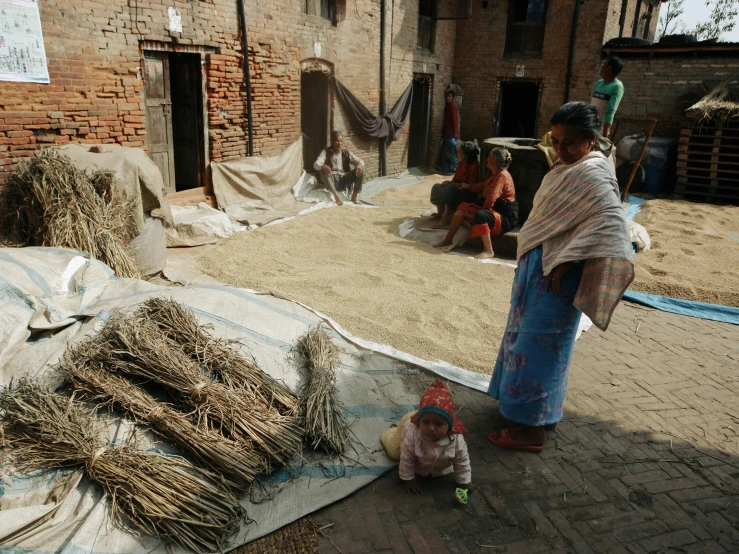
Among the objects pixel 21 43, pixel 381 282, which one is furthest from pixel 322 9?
pixel 381 282

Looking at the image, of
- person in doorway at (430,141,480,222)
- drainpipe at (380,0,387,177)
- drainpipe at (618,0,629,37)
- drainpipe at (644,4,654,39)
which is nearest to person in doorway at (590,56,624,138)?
person in doorway at (430,141,480,222)

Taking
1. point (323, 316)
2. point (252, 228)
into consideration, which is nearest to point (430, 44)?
point (252, 228)

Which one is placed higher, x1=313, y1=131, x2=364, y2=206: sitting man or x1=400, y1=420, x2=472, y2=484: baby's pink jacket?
x1=313, y1=131, x2=364, y2=206: sitting man

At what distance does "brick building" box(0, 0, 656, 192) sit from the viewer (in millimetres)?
6371

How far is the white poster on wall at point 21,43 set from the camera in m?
5.55

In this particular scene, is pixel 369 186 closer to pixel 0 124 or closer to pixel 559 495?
pixel 0 124

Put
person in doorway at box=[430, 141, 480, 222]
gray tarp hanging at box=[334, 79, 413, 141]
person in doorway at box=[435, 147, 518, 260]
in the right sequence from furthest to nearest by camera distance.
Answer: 1. gray tarp hanging at box=[334, 79, 413, 141]
2. person in doorway at box=[430, 141, 480, 222]
3. person in doorway at box=[435, 147, 518, 260]

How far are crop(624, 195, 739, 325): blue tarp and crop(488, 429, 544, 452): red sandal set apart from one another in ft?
10.6

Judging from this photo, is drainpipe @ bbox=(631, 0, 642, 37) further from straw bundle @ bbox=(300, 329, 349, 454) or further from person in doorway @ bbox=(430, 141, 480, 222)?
straw bundle @ bbox=(300, 329, 349, 454)

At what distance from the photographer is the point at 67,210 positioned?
4.95 metres

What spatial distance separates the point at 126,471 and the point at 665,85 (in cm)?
1422

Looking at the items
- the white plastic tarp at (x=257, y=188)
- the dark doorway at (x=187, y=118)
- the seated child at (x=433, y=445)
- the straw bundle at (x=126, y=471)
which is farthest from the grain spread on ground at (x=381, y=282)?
the straw bundle at (x=126, y=471)

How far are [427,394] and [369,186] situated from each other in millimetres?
9521

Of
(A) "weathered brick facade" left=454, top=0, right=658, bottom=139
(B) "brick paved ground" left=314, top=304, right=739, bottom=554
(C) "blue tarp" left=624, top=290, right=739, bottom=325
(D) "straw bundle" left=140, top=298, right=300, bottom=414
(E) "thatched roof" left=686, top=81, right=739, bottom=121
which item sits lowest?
(B) "brick paved ground" left=314, top=304, right=739, bottom=554
